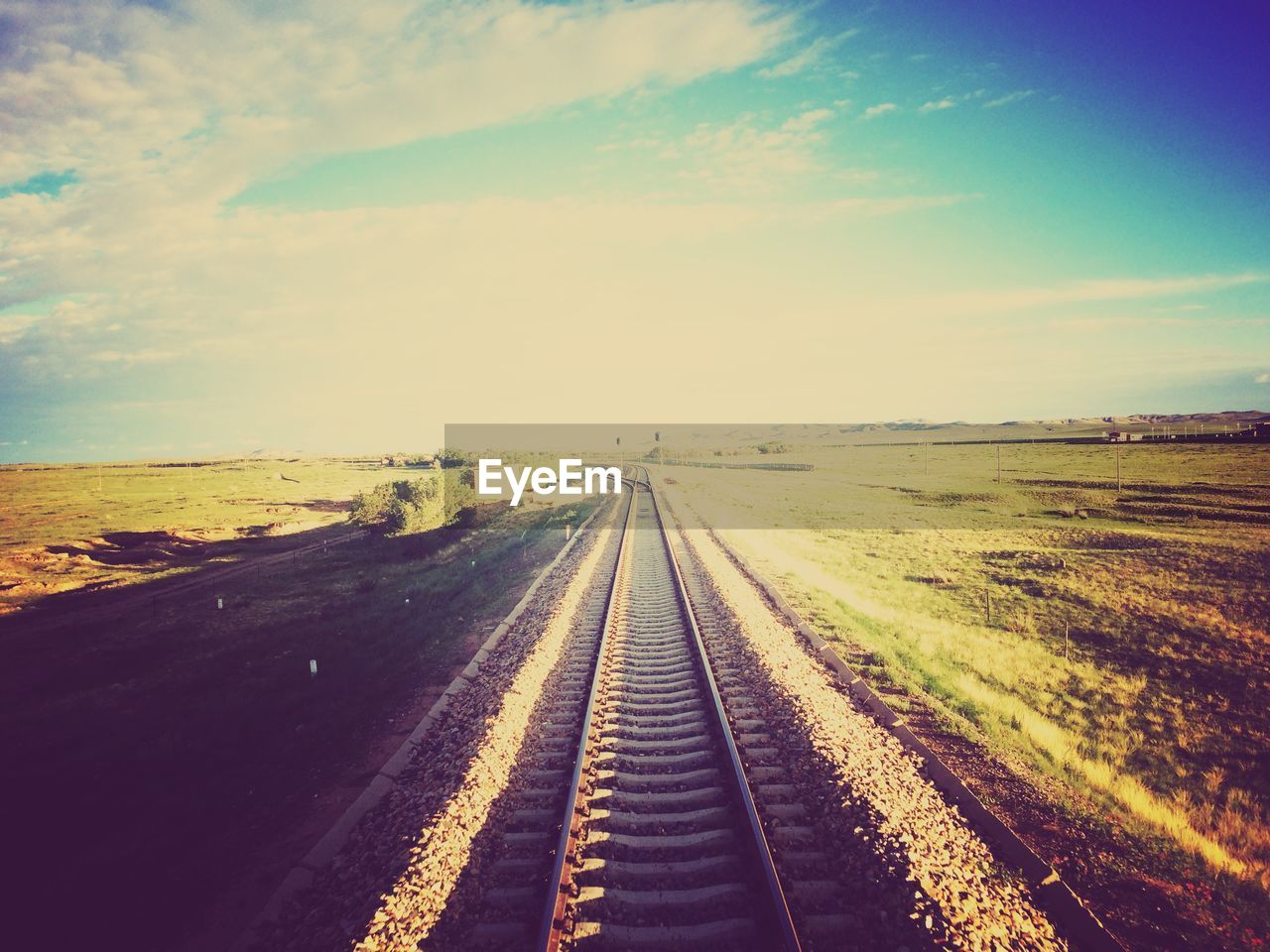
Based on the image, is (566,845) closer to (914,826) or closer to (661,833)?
(661,833)

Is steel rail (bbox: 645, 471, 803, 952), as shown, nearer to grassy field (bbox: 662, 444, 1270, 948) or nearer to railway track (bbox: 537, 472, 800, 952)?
railway track (bbox: 537, 472, 800, 952)

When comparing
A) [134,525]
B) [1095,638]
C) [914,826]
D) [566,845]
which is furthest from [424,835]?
[134,525]

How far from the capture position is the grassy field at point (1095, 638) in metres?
6.79

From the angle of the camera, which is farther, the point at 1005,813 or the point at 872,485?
the point at 872,485

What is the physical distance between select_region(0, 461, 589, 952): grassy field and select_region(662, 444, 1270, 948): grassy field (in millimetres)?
8912

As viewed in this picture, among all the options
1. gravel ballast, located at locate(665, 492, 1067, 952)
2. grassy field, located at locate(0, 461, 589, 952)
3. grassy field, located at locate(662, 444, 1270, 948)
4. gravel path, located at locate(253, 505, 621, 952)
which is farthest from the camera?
grassy field, located at locate(662, 444, 1270, 948)

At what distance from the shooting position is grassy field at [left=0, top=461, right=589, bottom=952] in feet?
18.3

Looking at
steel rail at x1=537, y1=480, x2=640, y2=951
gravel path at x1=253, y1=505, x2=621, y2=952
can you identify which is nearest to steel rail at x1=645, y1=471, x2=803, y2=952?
steel rail at x1=537, y1=480, x2=640, y2=951

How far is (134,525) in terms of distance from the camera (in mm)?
39656

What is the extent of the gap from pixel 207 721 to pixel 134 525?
141 feet

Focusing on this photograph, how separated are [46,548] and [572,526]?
31.8 metres

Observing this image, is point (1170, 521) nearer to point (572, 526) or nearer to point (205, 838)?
point (572, 526)

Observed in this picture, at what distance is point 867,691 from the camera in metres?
8.09

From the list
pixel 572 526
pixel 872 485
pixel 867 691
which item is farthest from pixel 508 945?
pixel 872 485
